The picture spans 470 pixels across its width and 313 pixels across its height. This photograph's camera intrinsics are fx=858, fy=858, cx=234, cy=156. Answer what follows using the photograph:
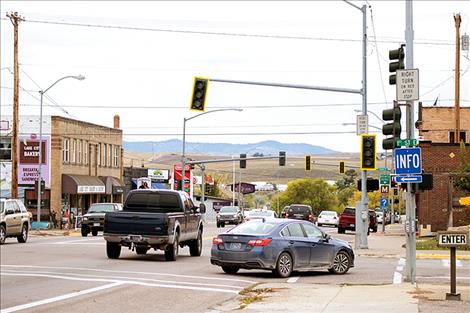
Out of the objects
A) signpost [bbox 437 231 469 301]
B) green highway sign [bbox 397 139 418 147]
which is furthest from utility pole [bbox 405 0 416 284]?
signpost [bbox 437 231 469 301]

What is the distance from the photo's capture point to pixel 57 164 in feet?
216

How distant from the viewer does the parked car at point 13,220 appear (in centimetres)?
3441

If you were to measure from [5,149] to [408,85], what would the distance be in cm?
5346

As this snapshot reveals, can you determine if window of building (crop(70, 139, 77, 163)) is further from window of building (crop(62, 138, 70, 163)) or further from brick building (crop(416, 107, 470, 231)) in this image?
brick building (crop(416, 107, 470, 231))

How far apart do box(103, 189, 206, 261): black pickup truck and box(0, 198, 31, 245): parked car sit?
858 centimetres

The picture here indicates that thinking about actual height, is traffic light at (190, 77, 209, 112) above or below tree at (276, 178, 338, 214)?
above

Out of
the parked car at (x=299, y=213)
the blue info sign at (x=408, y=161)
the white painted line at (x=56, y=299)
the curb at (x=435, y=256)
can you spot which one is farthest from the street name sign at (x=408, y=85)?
the parked car at (x=299, y=213)

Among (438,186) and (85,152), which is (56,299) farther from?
(85,152)

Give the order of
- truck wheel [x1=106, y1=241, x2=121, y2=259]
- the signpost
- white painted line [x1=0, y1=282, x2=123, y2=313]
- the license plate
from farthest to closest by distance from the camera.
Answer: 1. truck wheel [x1=106, y1=241, x2=121, y2=259]
2. the license plate
3. the signpost
4. white painted line [x1=0, y1=282, x2=123, y2=313]

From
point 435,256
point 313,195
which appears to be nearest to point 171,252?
point 435,256

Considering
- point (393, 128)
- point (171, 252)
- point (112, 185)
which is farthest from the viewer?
point (112, 185)

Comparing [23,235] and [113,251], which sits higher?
[113,251]

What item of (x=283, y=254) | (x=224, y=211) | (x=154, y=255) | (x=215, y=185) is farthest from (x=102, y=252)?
(x=215, y=185)

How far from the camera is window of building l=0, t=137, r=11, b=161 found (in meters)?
67.2
